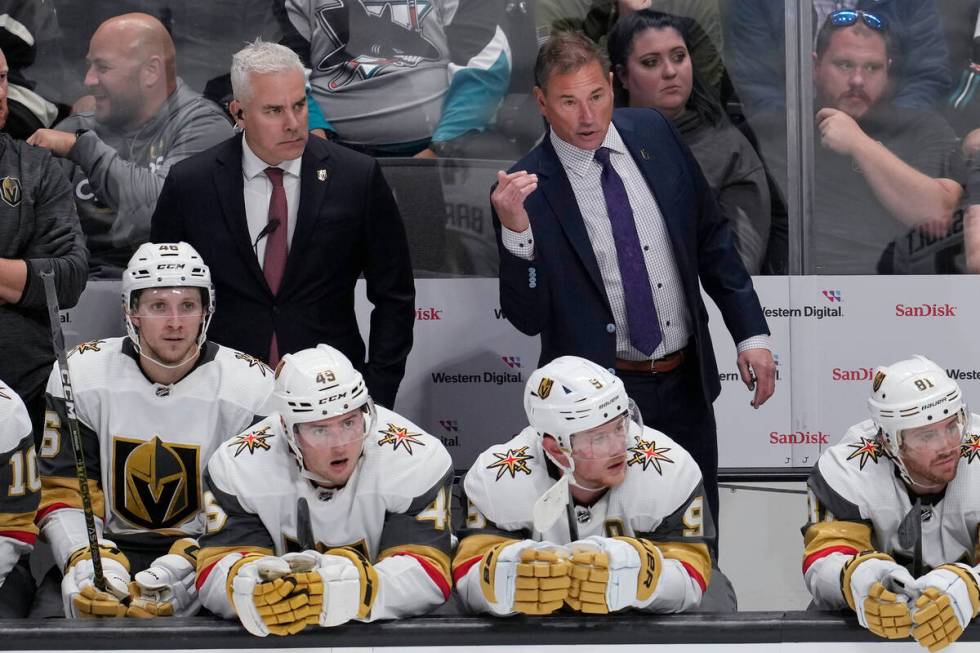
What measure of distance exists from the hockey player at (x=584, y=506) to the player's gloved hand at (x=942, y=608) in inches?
23.5

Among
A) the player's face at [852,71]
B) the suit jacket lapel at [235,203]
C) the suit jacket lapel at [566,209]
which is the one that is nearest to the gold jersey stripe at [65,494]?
the suit jacket lapel at [235,203]

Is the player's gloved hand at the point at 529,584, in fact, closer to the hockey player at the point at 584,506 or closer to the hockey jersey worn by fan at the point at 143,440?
the hockey player at the point at 584,506

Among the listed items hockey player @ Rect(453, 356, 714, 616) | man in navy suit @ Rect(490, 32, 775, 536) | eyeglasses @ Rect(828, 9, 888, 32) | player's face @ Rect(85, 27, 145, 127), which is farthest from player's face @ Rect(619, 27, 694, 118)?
hockey player @ Rect(453, 356, 714, 616)

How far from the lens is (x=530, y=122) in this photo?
5.87 meters

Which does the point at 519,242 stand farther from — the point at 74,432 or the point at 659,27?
the point at 659,27

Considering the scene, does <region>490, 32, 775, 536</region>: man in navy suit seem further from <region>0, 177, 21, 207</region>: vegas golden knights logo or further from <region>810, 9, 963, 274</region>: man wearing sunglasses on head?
<region>0, 177, 21, 207</region>: vegas golden knights logo

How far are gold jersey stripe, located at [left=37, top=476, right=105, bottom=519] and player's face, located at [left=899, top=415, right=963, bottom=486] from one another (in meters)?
2.36

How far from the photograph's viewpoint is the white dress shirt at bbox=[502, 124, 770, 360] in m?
4.72

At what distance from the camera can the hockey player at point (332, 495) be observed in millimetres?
3541

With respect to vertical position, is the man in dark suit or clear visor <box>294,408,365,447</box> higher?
the man in dark suit

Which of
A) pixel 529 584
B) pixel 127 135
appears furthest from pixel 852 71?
pixel 529 584

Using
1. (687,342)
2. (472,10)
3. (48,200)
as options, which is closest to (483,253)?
(472,10)

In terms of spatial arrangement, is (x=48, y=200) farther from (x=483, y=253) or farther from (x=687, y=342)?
(x=687, y=342)

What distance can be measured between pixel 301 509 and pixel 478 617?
24.5 inches
